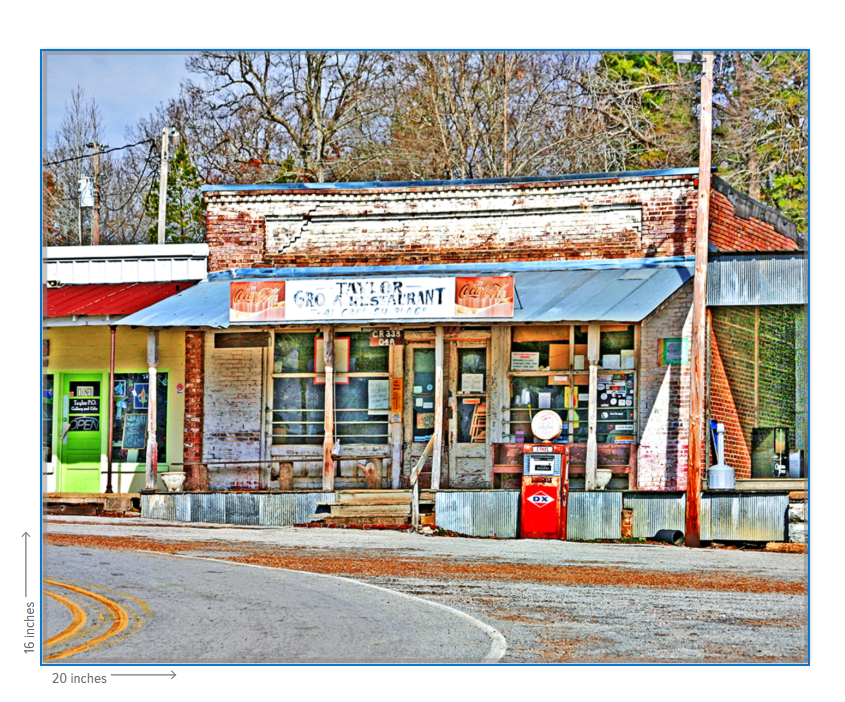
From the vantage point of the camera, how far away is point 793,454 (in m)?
18.5

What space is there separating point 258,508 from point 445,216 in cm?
525

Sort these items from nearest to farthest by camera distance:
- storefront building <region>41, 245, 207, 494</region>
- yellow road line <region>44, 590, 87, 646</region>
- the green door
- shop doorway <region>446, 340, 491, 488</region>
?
yellow road line <region>44, 590, 87, 646</region> → shop doorway <region>446, 340, 491, 488</region> → storefront building <region>41, 245, 207, 494</region> → the green door

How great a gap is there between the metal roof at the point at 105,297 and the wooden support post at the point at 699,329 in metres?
8.17

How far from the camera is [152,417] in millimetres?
18219

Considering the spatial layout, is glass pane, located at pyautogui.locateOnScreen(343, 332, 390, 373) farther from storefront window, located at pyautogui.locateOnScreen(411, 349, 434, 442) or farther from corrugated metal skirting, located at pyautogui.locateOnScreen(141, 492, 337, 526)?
corrugated metal skirting, located at pyautogui.locateOnScreen(141, 492, 337, 526)

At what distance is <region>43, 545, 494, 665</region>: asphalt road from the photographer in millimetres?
8292

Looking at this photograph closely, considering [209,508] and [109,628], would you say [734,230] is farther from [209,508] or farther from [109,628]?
[109,628]

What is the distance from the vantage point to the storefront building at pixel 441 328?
1730 centimetres

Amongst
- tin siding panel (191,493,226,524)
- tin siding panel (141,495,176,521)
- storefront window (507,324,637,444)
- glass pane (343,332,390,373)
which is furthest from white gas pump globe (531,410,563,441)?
tin siding panel (141,495,176,521)

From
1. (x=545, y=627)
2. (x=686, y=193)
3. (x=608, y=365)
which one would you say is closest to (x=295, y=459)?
(x=608, y=365)

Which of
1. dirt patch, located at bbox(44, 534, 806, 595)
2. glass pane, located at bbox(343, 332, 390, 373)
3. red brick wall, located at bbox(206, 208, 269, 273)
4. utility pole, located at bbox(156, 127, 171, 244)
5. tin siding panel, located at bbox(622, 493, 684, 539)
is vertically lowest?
dirt patch, located at bbox(44, 534, 806, 595)

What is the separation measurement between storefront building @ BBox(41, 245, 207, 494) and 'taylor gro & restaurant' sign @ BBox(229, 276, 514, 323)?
2774mm

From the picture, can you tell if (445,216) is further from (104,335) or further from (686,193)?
(104,335)

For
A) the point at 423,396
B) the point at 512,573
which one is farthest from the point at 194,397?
the point at 512,573
